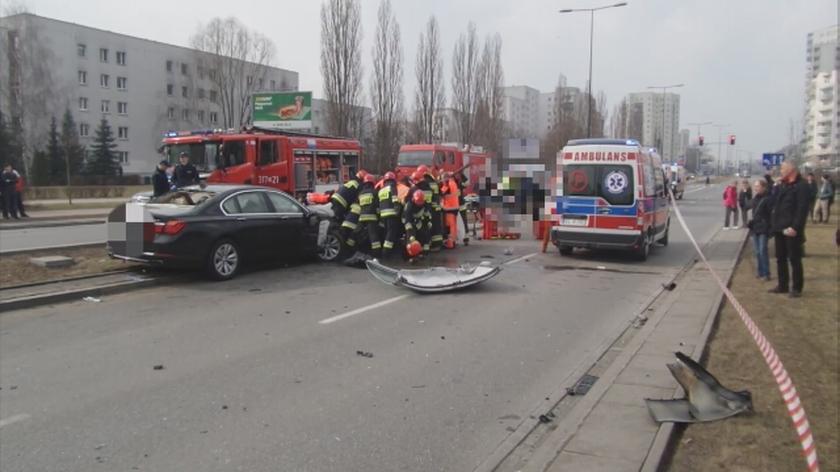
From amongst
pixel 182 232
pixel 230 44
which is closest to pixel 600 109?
pixel 230 44

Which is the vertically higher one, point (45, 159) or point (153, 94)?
point (153, 94)

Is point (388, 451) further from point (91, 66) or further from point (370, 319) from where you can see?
point (91, 66)

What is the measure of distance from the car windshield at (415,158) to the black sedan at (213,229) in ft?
44.6

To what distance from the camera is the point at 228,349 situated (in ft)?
21.2

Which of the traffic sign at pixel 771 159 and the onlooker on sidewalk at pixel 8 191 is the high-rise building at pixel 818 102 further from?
the onlooker on sidewalk at pixel 8 191

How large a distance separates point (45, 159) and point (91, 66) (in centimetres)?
1448

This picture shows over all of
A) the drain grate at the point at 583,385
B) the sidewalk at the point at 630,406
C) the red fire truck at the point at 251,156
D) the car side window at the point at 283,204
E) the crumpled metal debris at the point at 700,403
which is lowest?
the drain grate at the point at 583,385

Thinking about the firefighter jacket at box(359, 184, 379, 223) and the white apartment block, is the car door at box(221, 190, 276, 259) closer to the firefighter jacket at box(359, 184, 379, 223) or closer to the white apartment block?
the firefighter jacket at box(359, 184, 379, 223)

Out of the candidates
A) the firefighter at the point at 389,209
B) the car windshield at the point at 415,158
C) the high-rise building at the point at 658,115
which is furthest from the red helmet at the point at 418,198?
the high-rise building at the point at 658,115

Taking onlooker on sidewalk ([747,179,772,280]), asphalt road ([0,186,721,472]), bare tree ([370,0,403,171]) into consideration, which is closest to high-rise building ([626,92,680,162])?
bare tree ([370,0,403,171])

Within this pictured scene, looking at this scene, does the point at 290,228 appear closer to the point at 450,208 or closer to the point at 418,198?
the point at 418,198

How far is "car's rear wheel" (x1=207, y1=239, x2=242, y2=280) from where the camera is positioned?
398 inches

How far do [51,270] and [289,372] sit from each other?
6843mm

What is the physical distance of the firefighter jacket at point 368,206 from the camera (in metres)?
12.2
